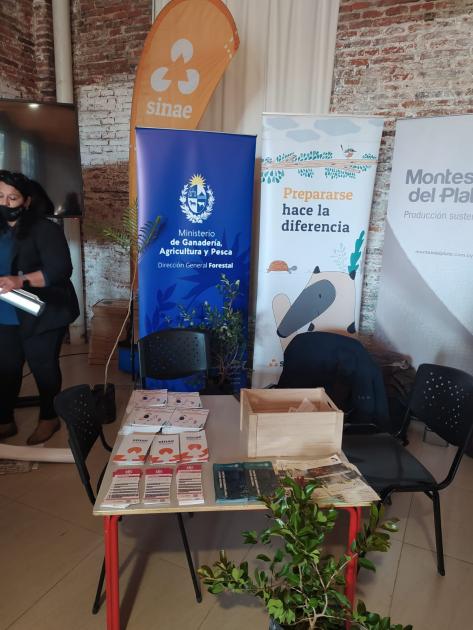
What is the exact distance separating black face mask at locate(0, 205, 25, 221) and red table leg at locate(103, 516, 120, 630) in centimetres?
190

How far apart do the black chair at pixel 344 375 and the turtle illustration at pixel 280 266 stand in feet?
3.08

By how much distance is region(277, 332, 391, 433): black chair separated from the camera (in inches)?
98.0

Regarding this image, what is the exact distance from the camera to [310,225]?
11.3 ft

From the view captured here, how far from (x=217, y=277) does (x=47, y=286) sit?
1.27m

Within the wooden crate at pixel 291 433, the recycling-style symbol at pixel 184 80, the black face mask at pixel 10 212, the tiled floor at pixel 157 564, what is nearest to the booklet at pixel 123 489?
the wooden crate at pixel 291 433

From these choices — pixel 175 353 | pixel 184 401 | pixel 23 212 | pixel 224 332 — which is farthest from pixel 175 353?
pixel 23 212

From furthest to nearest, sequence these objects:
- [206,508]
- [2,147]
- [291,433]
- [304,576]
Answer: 1. [2,147]
2. [291,433]
3. [206,508]
4. [304,576]

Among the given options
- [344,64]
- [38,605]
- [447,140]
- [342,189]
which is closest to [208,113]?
[344,64]

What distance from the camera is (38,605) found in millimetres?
1803

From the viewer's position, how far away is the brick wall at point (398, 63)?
11.0ft

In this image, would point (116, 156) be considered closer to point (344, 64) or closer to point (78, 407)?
point (344, 64)

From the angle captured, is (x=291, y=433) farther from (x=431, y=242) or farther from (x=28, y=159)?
(x=28, y=159)

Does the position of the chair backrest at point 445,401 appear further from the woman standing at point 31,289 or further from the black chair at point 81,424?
the woman standing at point 31,289

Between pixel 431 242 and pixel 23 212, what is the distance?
2.84 metres
